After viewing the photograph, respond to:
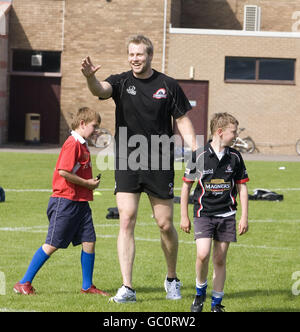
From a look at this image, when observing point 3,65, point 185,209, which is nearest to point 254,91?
point 3,65

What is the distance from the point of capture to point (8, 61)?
38281mm

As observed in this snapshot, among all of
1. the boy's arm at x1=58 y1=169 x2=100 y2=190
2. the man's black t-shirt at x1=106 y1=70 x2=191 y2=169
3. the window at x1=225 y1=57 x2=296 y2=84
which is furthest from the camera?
the window at x1=225 y1=57 x2=296 y2=84

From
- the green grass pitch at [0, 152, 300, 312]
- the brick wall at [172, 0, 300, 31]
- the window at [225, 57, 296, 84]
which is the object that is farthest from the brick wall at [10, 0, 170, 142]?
the green grass pitch at [0, 152, 300, 312]

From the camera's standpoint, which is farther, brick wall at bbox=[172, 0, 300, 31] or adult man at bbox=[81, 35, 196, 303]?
brick wall at bbox=[172, 0, 300, 31]

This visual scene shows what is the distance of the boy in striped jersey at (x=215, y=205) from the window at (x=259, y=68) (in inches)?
1212

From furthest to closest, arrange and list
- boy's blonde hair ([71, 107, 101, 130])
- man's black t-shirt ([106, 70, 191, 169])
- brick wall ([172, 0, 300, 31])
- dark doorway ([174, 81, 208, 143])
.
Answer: brick wall ([172, 0, 300, 31]) < dark doorway ([174, 81, 208, 143]) < boy's blonde hair ([71, 107, 101, 130]) < man's black t-shirt ([106, 70, 191, 169])

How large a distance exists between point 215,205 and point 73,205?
151cm

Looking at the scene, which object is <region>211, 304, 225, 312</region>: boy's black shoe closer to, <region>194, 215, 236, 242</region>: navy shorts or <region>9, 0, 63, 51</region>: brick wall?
<region>194, 215, 236, 242</region>: navy shorts

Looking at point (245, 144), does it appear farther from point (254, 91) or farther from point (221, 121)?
point (221, 121)

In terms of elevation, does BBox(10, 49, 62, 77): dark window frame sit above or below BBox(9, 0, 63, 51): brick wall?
below

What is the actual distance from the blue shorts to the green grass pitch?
1.77 feet

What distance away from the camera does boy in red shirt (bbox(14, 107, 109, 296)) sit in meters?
7.76

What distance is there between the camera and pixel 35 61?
38.4 metres

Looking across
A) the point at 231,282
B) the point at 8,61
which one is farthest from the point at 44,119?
the point at 231,282
